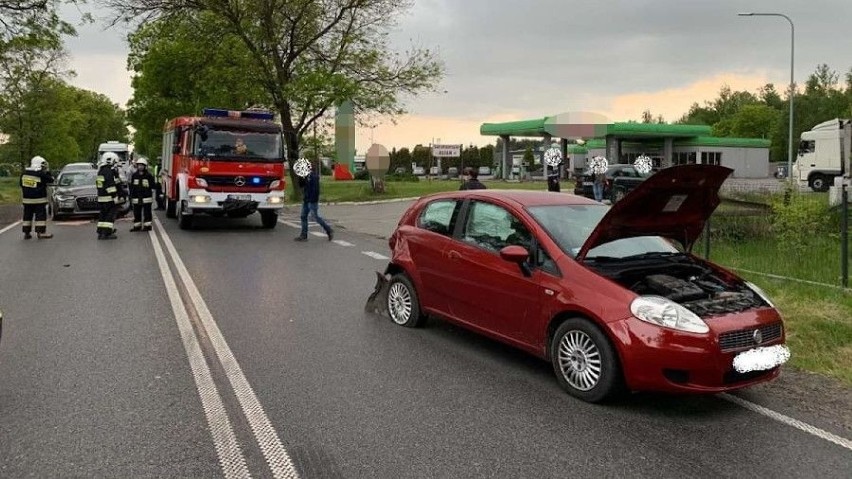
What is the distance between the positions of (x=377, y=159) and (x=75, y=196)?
14.5m

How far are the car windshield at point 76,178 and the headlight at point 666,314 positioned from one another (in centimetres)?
2033

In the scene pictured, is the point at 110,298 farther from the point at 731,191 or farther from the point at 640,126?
the point at 640,126

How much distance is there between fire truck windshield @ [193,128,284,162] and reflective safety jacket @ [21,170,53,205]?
10.7 ft

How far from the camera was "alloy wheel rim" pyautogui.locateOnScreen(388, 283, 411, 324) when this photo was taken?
733 cm

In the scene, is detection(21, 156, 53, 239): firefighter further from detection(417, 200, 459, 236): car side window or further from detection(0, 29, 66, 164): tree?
detection(0, 29, 66, 164): tree

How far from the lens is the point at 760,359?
15.9 feet

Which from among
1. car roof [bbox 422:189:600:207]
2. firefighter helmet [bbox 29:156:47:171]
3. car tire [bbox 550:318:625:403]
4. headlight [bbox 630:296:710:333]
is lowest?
car tire [bbox 550:318:625:403]

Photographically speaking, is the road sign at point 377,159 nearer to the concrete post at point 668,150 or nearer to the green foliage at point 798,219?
the green foliage at point 798,219

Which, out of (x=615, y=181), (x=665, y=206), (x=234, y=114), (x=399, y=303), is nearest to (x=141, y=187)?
(x=234, y=114)

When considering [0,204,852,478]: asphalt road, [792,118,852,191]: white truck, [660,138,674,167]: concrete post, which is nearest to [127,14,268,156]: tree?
[0,204,852,478]: asphalt road

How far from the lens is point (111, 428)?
4.50m

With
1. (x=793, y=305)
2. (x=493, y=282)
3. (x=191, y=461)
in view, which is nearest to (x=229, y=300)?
(x=493, y=282)

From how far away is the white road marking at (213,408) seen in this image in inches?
156

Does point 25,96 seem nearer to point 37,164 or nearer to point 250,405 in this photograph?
point 37,164
